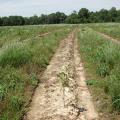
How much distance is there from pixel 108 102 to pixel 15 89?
2.64 metres

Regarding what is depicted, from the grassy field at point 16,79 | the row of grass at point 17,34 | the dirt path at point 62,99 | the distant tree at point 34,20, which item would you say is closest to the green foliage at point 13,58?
the grassy field at point 16,79

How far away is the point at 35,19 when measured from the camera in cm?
12550

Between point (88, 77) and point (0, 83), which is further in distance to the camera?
point (88, 77)

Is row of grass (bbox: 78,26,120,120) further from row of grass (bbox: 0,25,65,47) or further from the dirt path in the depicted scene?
row of grass (bbox: 0,25,65,47)

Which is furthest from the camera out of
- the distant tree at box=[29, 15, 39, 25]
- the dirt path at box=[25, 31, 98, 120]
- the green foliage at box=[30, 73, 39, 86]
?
the distant tree at box=[29, 15, 39, 25]

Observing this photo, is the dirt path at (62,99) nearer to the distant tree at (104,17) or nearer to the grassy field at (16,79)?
the grassy field at (16,79)

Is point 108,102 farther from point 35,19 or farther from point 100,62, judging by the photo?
point 35,19

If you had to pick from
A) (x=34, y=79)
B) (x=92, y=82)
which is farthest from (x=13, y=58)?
(x=92, y=82)

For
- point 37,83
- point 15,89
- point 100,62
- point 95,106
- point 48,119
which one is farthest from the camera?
point 100,62

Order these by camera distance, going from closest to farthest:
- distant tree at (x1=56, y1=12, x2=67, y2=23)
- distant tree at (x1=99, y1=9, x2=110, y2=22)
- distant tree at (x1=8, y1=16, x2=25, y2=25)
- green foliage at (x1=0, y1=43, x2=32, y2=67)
Result: green foliage at (x1=0, y1=43, x2=32, y2=67) < distant tree at (x1=8, y1=16, x2=25, y2=25) < distant tree at (x1=99, y1=9, x2=110, y2=22) < distant tree at (x1=56, y1=12, x2=67, y2=23)

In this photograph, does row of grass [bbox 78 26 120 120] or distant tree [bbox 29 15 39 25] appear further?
distant tree [bbox 29 15 39 25]

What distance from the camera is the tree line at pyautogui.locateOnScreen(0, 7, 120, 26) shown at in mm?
113500

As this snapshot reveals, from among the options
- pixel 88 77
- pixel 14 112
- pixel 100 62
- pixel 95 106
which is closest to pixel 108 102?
pixel 95 106

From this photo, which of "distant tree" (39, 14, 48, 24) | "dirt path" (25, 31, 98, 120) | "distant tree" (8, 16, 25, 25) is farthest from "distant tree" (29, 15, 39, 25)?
"dirt path" (25, 31, 98, 120)
